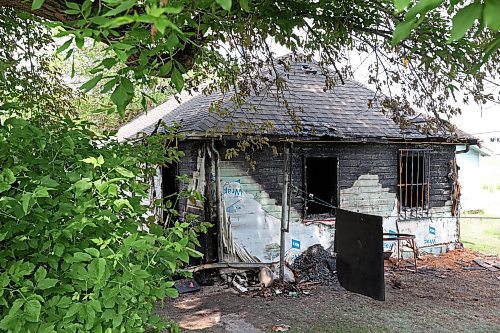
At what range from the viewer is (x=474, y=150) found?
838 inches

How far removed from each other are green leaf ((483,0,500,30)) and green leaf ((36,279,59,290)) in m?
1.85

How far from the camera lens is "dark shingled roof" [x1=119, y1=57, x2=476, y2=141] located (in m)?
8.77

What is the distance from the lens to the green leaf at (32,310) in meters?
1.83

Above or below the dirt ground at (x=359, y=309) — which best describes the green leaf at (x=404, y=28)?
above

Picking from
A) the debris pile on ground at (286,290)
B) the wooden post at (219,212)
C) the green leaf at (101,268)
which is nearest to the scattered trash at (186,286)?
the wooden post at (219,212)

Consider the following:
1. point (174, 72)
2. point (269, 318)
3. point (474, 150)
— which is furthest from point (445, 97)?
point (474, 150)

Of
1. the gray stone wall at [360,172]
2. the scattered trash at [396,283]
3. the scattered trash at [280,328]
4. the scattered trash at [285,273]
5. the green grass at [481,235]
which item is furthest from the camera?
the green grass at [481,235]

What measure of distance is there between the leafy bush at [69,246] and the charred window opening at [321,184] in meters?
7.31

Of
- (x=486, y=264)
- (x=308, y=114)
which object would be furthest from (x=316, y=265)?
(x=486, y=264)

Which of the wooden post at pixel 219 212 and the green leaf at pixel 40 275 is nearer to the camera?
the green leaf at pixel 40 275

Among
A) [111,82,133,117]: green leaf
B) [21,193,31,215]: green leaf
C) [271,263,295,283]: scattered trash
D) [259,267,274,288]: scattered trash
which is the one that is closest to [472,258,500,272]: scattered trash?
[271,263,295,283]: scattered trash

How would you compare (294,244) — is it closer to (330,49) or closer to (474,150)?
(330,49)

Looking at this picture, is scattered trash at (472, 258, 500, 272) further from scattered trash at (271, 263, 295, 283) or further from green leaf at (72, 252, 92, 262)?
green leaf at (72, 252, 92, 262)

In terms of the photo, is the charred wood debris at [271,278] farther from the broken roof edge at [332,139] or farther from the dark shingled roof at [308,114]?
the dark shingled roof at [308,114]
